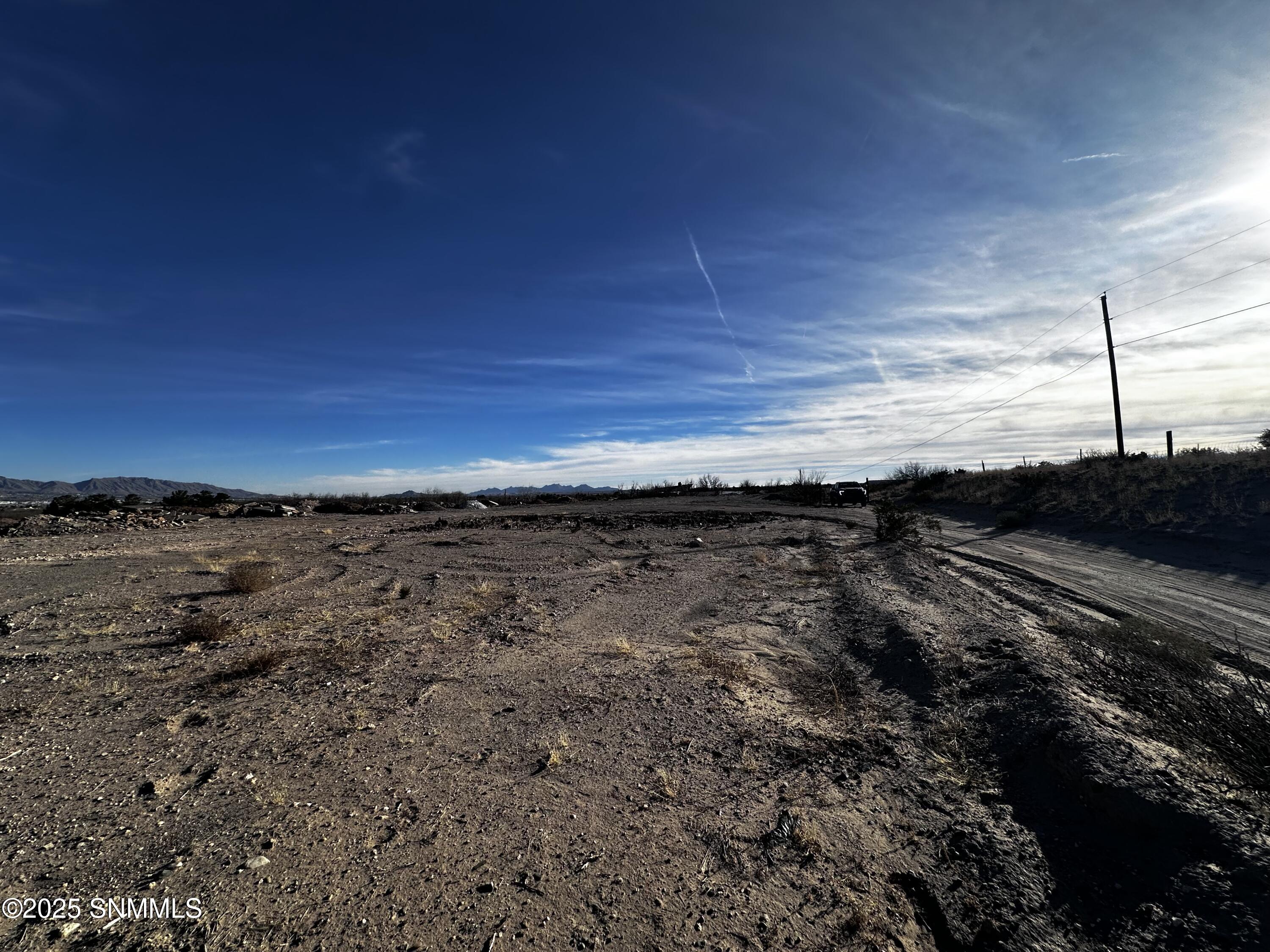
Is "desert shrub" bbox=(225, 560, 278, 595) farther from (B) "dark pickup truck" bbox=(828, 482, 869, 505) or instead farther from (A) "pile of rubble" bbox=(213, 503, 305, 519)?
(B) "dark pickup truck" bbox=(828, 482, 869, 505)

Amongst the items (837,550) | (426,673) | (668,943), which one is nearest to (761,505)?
(837,550)

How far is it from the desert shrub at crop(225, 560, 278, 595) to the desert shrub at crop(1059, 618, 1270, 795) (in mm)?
12835

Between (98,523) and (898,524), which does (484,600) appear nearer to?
(898,524)

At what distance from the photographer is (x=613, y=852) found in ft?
11.4

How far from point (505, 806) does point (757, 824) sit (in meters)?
1.75

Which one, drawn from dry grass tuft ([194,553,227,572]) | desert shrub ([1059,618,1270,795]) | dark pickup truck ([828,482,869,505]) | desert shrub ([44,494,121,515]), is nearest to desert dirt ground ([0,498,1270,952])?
desert shrub ([1059,618,1270,795])

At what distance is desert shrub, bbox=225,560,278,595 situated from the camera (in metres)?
10.6

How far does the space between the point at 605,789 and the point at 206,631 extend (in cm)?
666

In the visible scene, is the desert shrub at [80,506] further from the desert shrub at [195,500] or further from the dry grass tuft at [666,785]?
the dry grass tuft at [666,785]

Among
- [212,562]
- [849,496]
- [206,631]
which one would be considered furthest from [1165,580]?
[849,496]

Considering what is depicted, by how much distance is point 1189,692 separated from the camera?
394 cm

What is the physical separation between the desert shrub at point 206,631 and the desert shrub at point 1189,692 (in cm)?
1020

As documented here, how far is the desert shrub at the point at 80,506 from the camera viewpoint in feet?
98.1

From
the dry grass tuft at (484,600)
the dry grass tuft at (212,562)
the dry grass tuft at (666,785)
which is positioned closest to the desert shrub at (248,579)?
the dry grass tuft at (212,562)
